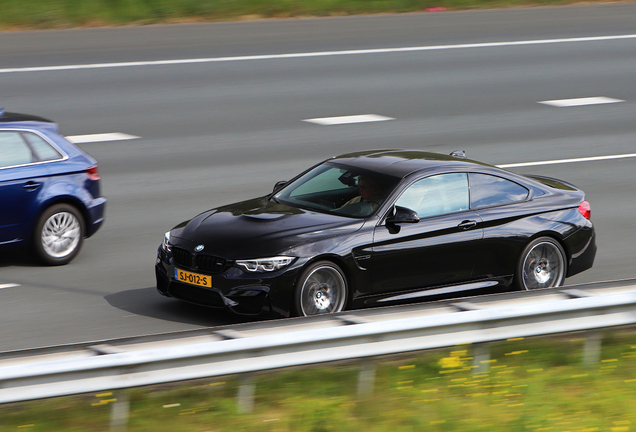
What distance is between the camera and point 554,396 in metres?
6.74

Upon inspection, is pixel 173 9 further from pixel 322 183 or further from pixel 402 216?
pixel 402 216

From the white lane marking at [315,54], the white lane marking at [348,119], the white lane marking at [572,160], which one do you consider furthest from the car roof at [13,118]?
the white lane marking at [315,54]

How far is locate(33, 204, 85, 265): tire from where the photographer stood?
10289 mm

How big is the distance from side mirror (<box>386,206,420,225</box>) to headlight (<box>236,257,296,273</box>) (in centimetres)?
111

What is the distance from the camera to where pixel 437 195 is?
9.16 meters

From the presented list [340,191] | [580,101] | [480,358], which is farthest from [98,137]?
[480,358]

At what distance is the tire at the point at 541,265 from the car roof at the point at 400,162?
893mm

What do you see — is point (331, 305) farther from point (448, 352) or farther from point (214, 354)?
point (214, 354)

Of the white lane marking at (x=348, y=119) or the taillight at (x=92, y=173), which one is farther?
the white lane marking at (x=348, y=119)

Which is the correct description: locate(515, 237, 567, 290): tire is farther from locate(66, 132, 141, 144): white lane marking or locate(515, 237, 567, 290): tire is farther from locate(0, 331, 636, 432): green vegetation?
locate(66, 132, 141, 144): white lane marking

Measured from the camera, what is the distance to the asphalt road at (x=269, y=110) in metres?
10.0

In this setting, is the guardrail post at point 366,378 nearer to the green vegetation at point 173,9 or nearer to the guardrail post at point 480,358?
the guardrail post at point 480,358

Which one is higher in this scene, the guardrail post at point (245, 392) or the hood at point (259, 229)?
the hood at point (259, 229)

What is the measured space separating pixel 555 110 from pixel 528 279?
412 inches
